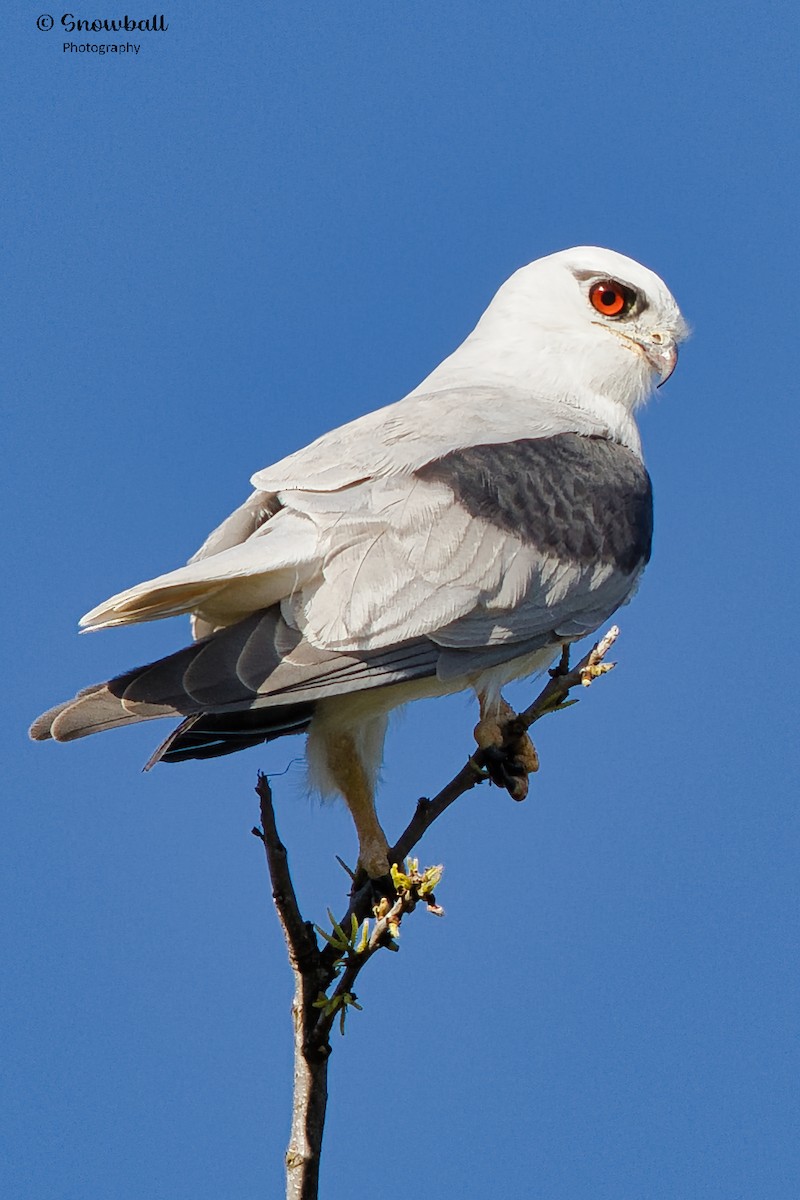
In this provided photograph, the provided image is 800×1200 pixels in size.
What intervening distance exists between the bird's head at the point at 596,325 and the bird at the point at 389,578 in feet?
0.29

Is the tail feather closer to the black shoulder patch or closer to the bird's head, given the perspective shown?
the black shoulder patch

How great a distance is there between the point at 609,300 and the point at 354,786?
2.61m

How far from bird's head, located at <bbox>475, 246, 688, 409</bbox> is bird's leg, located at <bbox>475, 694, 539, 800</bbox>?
1.75m

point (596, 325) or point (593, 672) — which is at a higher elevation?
point (596, 325)

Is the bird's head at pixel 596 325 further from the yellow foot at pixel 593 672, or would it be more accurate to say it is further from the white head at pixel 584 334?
the yellow foot at pixel 593 672

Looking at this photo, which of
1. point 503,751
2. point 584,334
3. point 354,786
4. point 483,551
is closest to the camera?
point 483,551

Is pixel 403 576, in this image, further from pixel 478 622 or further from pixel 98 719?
pixel 98 719

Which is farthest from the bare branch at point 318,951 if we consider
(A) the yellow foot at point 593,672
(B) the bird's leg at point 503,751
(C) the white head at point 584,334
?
(C) the white head at point 584,334

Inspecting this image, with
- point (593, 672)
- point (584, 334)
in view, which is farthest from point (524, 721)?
point (584, 334)

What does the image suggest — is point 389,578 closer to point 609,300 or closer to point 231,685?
point 231,685

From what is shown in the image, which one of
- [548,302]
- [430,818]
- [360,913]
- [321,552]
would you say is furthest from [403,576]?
[548,302]

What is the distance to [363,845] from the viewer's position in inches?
219

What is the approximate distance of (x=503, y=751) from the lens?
5.46 m

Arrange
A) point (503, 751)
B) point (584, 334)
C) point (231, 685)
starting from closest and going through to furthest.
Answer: point (231, 685) < point (503, 751) < point (584, 334)
